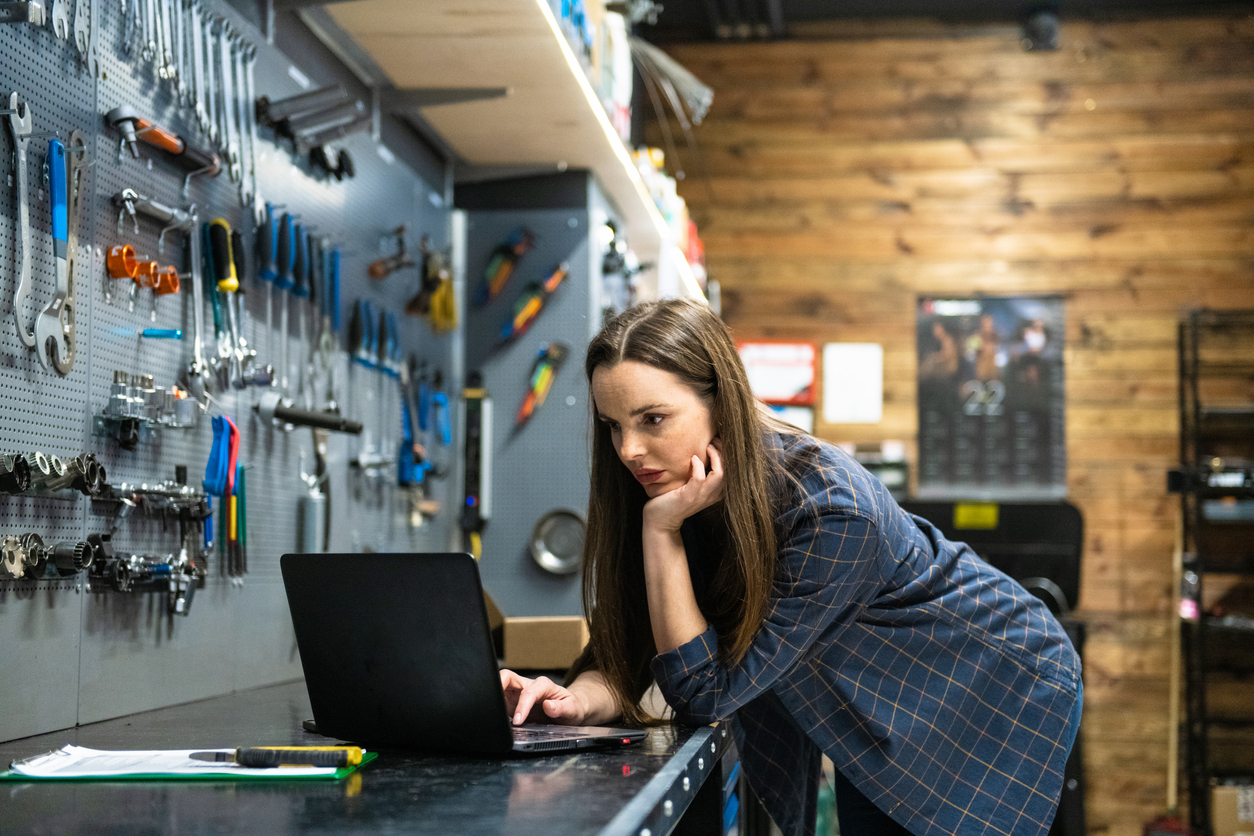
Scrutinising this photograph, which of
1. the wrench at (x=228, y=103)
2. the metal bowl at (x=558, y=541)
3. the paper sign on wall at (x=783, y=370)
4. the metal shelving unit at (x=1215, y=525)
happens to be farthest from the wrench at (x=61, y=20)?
the metal shelving unit at (x=1215, y=525)

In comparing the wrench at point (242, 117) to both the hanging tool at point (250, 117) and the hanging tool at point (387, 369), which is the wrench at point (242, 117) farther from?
the hanging tool at point (387, 369)

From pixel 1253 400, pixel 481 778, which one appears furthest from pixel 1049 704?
pixel 1253 400

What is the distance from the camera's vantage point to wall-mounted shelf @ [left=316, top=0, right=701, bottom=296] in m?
2.35

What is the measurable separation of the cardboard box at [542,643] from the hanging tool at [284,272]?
65 cm

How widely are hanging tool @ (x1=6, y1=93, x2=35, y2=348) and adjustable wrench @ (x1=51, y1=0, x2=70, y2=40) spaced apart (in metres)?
0.15

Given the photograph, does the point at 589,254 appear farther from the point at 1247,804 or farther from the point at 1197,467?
the point at 1247,804

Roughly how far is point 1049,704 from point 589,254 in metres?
2.00

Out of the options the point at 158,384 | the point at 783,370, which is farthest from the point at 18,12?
the point at 783,370

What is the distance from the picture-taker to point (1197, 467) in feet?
15.5

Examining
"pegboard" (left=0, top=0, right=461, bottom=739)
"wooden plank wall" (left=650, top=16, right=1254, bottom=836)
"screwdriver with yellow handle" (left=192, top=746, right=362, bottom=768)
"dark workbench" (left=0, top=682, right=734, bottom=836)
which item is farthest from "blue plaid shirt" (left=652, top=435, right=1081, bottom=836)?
"wooden plank wall" (left=650, top=16, right=1254, bottom=836)

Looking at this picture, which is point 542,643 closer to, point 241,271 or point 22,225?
point 241,271

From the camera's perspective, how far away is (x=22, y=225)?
1.47m

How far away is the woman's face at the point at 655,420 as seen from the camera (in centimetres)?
145

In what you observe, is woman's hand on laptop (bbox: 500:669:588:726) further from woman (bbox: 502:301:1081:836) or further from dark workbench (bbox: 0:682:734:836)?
dark workbench (bbox: 0:682:734:836)
